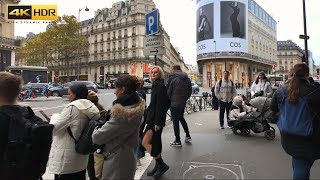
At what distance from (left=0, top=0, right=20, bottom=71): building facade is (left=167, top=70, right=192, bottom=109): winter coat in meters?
39.2

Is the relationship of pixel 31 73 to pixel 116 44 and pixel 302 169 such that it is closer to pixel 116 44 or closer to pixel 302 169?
pixel 302 169

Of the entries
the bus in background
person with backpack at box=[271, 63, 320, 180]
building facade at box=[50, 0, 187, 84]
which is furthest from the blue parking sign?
building facade at box=[50, 0, 187, 84]

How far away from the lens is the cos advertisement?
7162 cm

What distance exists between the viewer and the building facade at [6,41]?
4097 centimetres

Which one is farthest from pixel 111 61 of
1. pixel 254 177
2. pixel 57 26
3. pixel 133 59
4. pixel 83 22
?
pixel 254 177

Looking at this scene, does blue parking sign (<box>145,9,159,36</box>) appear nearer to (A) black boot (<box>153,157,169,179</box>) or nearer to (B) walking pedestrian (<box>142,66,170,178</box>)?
(B) walking pedestrian (<box>142,66,170,178</box>)

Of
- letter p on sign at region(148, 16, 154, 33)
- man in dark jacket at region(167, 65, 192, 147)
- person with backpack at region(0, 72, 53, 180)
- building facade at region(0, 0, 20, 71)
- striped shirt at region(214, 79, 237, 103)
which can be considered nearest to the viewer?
person with backpack at region(0, 72, 53, 180)

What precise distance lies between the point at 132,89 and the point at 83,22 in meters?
103

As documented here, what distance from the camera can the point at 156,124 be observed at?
4.84 metres

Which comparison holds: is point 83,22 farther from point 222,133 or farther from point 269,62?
point 222,133

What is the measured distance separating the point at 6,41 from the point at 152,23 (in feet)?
127

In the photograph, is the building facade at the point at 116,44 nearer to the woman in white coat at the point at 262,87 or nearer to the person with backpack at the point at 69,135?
the woman in white coat at the point at 262,87

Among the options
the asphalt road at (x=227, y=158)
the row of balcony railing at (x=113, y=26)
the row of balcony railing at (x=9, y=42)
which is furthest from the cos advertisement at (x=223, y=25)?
the asphalt road at (x=227, y=158)

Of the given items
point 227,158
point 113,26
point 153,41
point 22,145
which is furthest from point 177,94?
point 113,26
